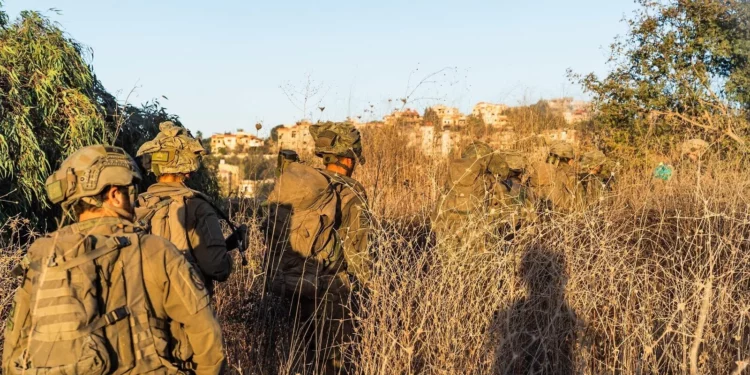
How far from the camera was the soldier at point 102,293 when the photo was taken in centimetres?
229

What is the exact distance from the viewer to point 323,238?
16.4 ft

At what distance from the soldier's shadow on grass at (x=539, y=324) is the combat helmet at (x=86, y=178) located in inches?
91.5

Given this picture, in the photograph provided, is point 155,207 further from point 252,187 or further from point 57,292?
point 252,187

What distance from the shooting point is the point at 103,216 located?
2535mm

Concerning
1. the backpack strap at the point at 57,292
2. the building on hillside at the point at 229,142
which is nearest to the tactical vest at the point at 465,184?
the backpack strap at the point at 57,292

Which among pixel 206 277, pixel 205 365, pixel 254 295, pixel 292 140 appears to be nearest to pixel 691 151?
pixel 292 140

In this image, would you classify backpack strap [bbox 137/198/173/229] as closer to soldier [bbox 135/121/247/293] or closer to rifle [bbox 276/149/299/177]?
soldier [bbox 135/121/247/293]

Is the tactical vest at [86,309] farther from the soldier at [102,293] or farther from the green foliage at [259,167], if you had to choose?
the green foliage at [259,167]

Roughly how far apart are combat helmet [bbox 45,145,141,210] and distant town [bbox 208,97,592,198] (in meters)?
5.84

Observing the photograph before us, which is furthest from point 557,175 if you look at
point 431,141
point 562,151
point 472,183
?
point 431,141

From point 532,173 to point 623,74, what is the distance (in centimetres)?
347

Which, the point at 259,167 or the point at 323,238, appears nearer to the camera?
the point at 323,238

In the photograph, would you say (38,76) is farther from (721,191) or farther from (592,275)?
(721,191)

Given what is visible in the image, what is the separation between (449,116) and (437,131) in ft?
2.73
